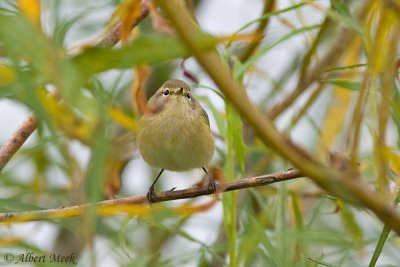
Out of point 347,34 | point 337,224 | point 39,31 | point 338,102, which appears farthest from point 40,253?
point 337,224

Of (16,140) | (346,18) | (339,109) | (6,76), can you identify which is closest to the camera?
(6,76)

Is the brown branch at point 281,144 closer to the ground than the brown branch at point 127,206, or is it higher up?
higher up

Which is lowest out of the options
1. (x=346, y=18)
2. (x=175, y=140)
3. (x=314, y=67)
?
(x=175, y=140)

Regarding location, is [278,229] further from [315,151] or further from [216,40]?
[315,151]

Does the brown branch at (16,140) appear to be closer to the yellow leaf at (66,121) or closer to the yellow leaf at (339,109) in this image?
the yellow leaf at (66,121)

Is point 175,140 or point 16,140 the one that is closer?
point 16,140

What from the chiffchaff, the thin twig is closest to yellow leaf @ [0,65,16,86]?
the thin twig

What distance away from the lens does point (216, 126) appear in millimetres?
2332

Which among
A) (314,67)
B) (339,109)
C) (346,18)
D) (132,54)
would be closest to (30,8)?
(132,54)

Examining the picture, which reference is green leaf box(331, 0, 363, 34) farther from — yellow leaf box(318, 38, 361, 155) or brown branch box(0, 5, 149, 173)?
yellow leaf box(318, 38, 361, 155)

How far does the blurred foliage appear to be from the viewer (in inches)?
42.1

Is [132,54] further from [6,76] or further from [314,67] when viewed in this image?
[314,67]

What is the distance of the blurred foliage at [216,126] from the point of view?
42.1 inches

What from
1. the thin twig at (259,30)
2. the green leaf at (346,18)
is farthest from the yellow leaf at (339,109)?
the green leaf at (346,18)
